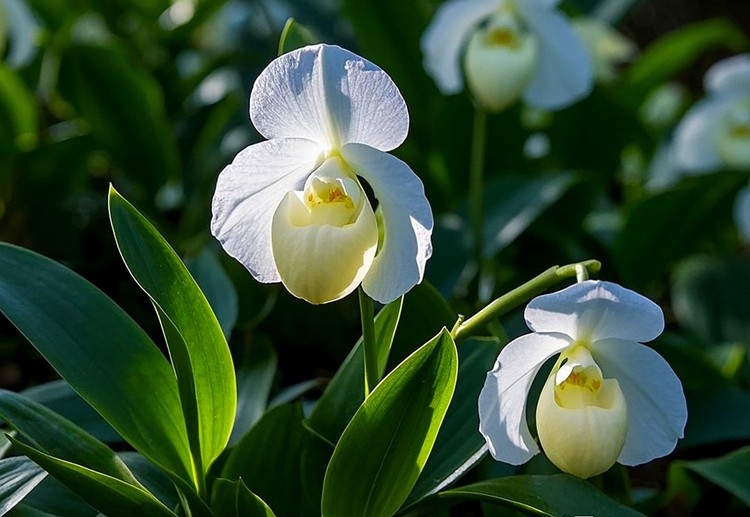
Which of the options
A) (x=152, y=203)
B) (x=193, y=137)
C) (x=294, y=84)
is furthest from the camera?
(x=193, y=137)

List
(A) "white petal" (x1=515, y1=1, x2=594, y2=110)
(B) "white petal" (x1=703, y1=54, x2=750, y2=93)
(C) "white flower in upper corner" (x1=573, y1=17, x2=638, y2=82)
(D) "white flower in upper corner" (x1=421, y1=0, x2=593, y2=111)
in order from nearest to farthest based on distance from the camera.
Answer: (D) "white flower in upper corner" (x1=421, y1=0, x2=593, y2=111) < (A) "white petal" (x1=515, y1=1, x2=594, y2=110) < (B) "white petal" (x1=703, y1=54, x2=750, y2=93) < (C) "white flower in upper corner" (x1=573, y1=17, x2=638, y2=82)

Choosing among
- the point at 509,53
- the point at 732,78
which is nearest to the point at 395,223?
the point at 509,53

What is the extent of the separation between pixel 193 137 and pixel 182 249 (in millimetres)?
398

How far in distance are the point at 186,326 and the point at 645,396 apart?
1.37ft

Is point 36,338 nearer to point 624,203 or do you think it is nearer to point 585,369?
point 585,369

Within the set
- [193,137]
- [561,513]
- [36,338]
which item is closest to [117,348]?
[36,338]

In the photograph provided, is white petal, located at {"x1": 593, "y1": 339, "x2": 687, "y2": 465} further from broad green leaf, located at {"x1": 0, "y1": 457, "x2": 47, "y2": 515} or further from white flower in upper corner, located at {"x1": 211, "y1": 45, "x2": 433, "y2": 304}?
broad green leaf, located at {"x1": 0, "y1": 457, "x2": 47, "y2": 515}

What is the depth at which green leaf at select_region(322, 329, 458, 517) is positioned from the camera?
77 centimetres

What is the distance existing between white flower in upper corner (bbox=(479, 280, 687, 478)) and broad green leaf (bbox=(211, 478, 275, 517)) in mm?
203

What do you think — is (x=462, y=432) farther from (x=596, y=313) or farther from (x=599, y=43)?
(x=599, y=43)

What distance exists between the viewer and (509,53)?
1.43 m

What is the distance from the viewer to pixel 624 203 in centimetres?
213

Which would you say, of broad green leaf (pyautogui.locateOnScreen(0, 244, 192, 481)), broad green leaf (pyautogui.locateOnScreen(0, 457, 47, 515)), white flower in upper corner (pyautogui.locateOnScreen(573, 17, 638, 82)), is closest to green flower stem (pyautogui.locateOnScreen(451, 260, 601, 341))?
broad green leaf (pyautogui.locateOnScreen(0, 244, 192, 481))

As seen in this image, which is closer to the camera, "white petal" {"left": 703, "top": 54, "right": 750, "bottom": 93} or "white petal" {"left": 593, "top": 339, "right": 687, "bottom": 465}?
"white petal" {"left": 593, "top": 339, "right": 687, "bottom": 465}
